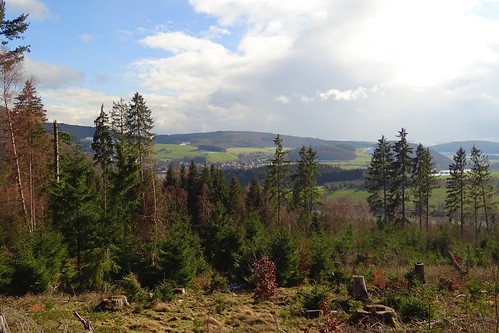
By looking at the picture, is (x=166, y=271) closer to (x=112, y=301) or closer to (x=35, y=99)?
(x=112, y=301)

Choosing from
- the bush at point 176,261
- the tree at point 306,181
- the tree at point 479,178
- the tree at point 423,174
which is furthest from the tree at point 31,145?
the tree at point 479,178

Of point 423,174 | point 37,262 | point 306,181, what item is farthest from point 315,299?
point 423,174

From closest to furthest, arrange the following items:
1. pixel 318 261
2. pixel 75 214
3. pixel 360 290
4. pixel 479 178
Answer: pixel 360 290 < pixel 75 214 < pixel 318 261 < pixel 479 178

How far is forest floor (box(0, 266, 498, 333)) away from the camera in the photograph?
11.0 m

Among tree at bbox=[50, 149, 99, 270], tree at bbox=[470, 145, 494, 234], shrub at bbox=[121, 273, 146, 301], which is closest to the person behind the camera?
shrub at bbox=[121, 273, 146, 301]

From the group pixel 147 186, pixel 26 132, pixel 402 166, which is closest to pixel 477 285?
pixel 147 186

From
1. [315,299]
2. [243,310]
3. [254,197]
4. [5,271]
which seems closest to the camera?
[315,299]

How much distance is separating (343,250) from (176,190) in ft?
86.9

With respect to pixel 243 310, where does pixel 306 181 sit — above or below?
above

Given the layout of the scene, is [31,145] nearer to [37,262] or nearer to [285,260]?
[37,262]

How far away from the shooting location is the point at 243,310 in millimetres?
13961

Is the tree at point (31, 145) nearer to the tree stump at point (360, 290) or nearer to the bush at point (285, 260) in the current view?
the bush at point (285, 260)

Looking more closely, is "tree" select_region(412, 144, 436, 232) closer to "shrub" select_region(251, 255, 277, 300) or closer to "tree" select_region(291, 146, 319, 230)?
"tree" select_region(291, 146, 319, 230)

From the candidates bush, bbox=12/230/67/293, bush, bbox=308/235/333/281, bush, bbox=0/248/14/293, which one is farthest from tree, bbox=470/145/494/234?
bush, bbox=0/248/14/293
